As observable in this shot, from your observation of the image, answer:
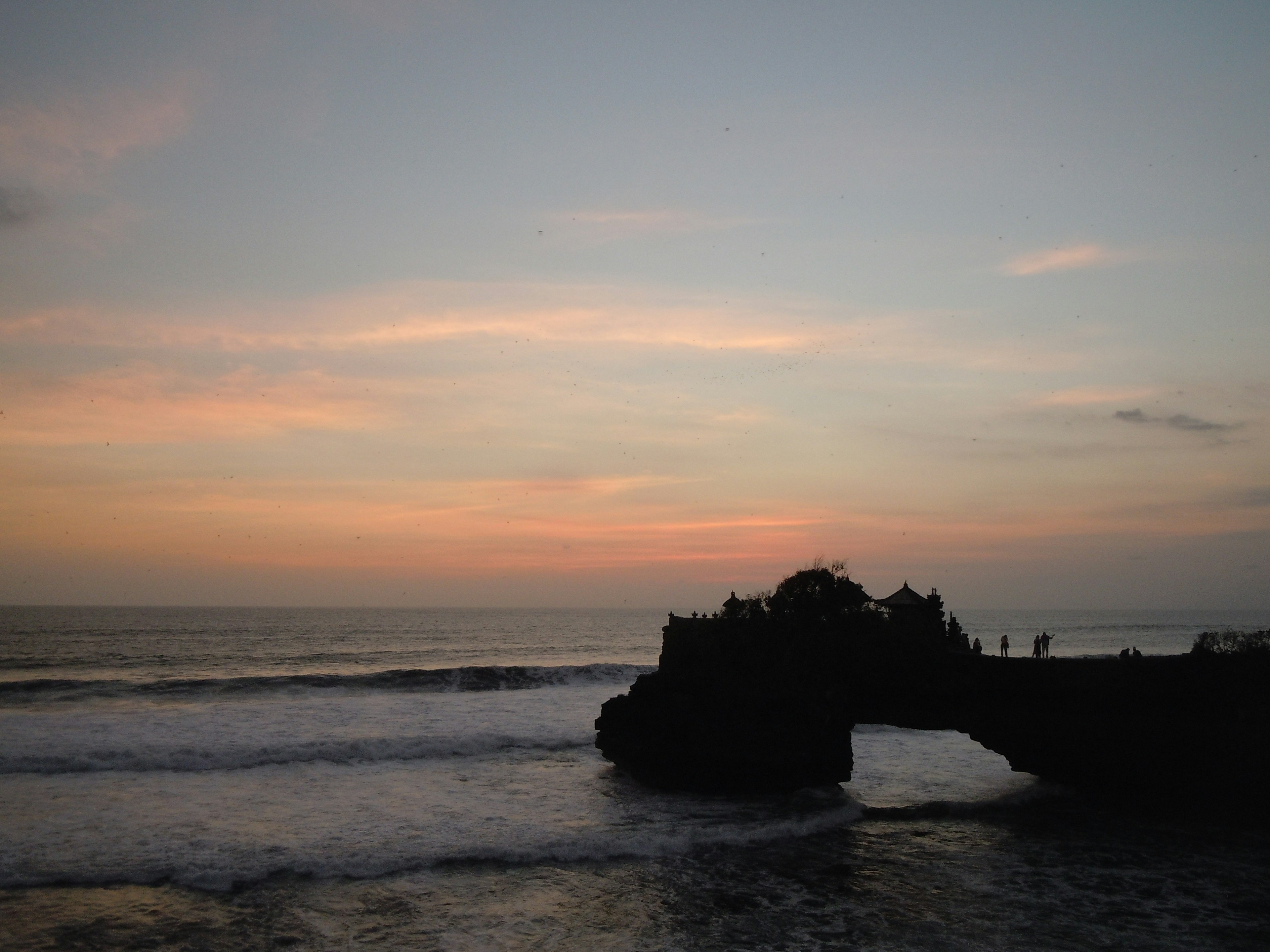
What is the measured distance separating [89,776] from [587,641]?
3164 inches

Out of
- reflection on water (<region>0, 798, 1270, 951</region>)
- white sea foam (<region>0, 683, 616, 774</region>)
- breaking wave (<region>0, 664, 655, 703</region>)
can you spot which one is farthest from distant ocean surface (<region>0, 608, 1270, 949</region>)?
breaking wave (<region>0, 664, 655, 703</region>)

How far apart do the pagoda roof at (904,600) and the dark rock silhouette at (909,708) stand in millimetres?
3139

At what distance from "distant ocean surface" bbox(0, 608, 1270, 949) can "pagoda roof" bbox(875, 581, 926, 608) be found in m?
6.28

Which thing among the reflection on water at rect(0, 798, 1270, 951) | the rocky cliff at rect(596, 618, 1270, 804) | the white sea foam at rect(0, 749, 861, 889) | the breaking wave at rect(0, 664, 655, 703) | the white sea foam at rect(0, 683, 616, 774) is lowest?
the breaking wave at rect(0, 664, 655, 703)

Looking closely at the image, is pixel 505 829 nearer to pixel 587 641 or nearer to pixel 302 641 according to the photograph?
pixel 302 641

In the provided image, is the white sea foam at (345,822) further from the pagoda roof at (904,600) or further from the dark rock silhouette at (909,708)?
the pagoda roof at (904,600)

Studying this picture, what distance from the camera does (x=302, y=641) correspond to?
89875mm

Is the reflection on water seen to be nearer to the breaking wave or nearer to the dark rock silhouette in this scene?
the dark rock silhouette

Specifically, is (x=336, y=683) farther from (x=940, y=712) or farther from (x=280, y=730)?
(x=940, y=712)

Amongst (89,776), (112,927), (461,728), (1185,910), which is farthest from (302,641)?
(1185,910)

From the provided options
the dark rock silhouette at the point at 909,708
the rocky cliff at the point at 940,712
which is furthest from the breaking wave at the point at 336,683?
the rocky cliff at the point at 940,712

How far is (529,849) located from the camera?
20406 mm

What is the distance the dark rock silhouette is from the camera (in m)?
24.9

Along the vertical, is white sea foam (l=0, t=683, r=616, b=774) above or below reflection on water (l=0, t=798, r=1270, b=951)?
below
